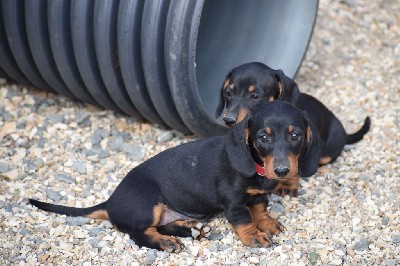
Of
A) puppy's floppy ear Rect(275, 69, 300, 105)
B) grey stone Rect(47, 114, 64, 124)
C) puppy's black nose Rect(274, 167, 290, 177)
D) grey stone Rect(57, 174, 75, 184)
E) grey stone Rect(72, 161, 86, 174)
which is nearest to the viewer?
puppy's black nose Rect(274, 167, 290, 177)

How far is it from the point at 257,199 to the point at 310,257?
0.50 meters

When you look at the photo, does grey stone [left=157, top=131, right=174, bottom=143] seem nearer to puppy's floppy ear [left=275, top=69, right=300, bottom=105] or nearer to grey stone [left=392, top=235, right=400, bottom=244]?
puppy's floppy ear [left=275, top=69, right=300, bottom=105]

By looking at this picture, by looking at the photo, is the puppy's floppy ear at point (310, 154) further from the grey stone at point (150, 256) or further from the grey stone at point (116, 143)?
the grey stone at point (116, 143)

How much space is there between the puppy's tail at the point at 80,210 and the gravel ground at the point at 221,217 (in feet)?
0.17

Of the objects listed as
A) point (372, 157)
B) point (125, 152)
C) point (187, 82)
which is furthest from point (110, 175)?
point (372, 157)

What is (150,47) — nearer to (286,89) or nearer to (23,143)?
(286,89)

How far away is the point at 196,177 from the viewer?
4785mm

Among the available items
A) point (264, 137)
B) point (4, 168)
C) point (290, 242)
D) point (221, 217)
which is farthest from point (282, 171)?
point (4, 168)

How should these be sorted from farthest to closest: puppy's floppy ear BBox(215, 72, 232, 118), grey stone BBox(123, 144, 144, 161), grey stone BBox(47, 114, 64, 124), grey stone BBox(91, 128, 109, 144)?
grey stone BBox(47, 114, 64, 124) → grey stone BBox(91, 128, 109, 144) → grey stone BBox(123, 144, 144, 161) → puppy's floppy ear BBox(215, 72, 232, 118)

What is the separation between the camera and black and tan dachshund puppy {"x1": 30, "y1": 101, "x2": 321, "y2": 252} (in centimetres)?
448

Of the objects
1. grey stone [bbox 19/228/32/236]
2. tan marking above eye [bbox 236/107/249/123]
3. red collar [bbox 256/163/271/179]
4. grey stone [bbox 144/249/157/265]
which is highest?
tan marking above eye [bbox 236/107/249/123]

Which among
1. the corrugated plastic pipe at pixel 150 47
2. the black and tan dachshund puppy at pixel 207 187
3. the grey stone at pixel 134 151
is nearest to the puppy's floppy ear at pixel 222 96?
the corrugated plastic pipe at pixel 150 47

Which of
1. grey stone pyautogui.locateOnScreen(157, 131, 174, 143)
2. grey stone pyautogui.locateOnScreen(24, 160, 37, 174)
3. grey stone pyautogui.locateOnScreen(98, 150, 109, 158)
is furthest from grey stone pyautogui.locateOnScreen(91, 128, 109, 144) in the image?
grey stone pyautogui.locateOnScreen(24, 160, 37, 174)

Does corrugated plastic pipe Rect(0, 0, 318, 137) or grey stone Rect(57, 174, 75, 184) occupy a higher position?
corrugated plastic pipe Rect(0, 0, 318, 137)
